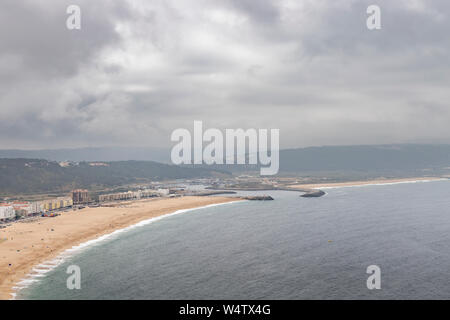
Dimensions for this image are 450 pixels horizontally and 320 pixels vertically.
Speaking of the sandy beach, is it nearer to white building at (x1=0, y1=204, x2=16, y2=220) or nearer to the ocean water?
the ocean water

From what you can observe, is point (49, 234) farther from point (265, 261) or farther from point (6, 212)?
point (265, 261)

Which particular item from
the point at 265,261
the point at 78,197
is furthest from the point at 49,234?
the point at 78,197

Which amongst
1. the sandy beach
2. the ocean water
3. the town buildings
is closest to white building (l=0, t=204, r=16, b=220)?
the sandy beach

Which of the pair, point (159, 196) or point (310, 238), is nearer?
point (310, 238)

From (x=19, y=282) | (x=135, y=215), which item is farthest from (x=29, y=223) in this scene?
(x=19, y=282)

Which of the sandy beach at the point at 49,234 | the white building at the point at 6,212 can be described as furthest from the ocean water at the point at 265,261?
the white building at the point at 6,212
